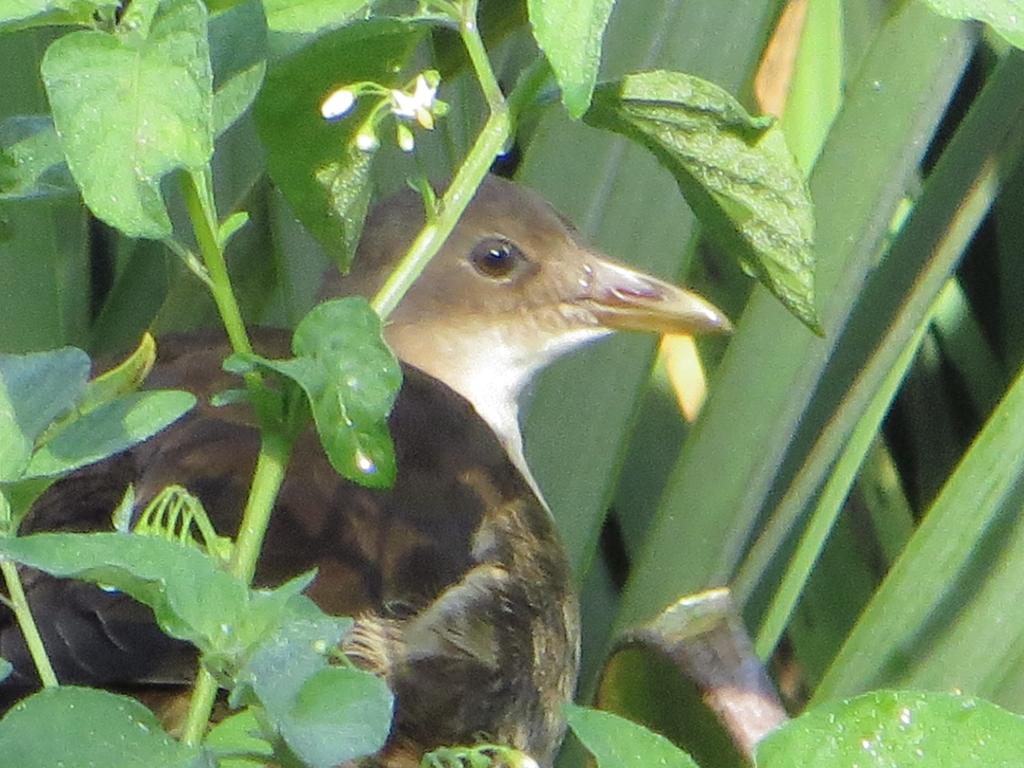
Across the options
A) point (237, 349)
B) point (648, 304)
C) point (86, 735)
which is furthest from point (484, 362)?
point (86, 735)

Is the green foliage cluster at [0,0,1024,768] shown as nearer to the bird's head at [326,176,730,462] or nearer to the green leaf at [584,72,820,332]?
the green leaf at [584,72,820,332]

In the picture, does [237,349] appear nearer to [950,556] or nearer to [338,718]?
[338,718]

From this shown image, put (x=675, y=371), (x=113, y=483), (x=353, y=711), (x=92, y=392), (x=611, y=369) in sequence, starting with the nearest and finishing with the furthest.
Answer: (x=353, y=711) → (x=92, y=392) → (x=113, y=483) → (x=611, y=369) → (x=675, y=371)

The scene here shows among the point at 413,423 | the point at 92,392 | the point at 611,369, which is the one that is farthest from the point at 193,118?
the point at 611,369

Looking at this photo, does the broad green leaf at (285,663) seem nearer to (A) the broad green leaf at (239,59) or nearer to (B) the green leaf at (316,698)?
(B) the green leaf at (316,698)

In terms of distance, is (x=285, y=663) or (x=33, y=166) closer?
(x=285, y=663)

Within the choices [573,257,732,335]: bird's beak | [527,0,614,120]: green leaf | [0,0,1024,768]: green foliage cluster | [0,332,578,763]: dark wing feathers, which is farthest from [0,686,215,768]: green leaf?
[573,257,732,335]: bird's beak

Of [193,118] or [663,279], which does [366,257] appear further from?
[193,118]

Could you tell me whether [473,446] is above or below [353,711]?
below
